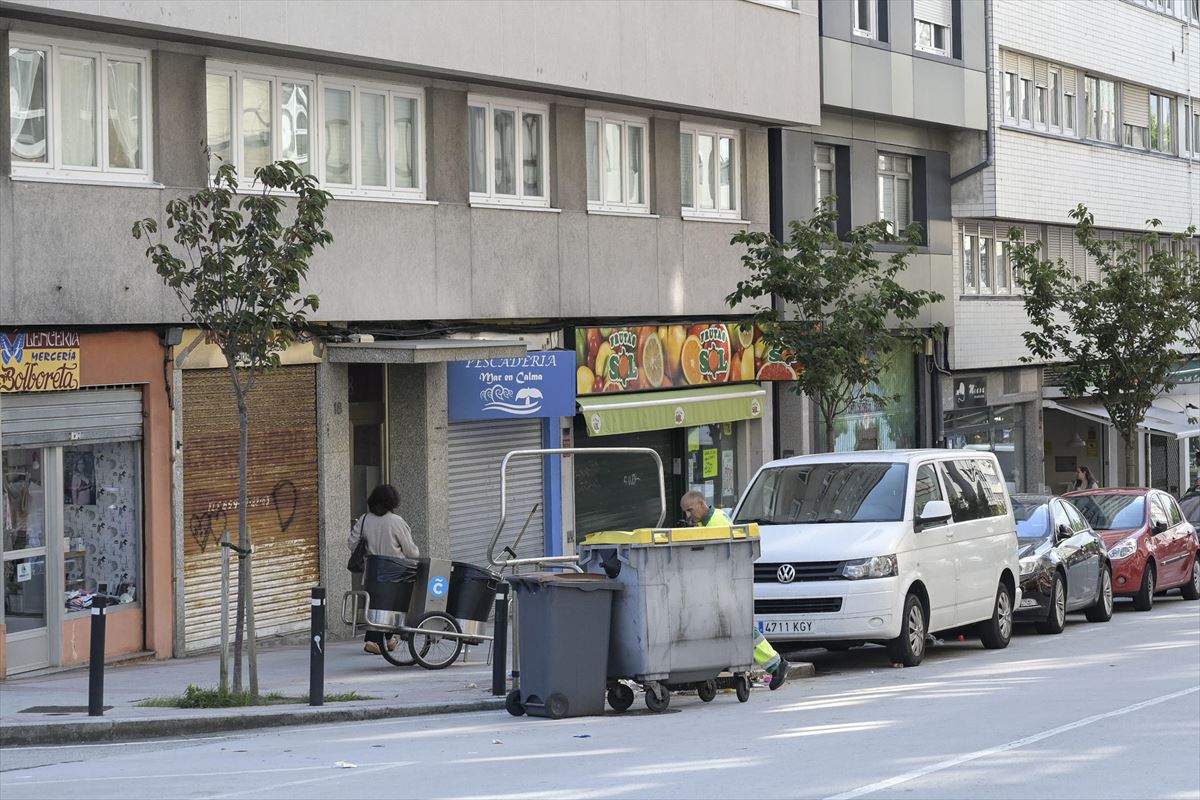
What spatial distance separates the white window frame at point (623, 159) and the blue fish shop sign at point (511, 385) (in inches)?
115

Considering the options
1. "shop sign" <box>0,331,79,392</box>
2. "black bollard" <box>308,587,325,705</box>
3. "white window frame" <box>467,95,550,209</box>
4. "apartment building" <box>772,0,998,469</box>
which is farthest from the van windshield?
"apartment building" <box>772,0,998,469</box>

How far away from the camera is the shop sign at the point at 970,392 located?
3459cm

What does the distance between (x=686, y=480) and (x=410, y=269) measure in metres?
7.80

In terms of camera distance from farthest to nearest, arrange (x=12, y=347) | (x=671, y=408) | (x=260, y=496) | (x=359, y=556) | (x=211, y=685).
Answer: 1. (x=671, y=408)
2. (x=260, y=496)
3. (x=359, y=556)
4. (x=12, y=347)
5. (x=211, y=685)

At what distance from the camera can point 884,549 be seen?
15.8 m

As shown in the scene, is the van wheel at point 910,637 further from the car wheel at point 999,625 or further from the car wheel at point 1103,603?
the car wheel at point 1103,603

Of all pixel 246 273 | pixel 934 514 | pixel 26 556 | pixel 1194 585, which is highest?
pixel 246 273

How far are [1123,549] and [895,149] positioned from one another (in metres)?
10.6

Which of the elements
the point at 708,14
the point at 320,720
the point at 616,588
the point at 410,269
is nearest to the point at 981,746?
the point at 616,588

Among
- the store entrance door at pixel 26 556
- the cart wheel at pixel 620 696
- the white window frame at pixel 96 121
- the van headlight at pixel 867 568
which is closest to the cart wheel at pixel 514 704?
the cart wheel at pixel 620 696

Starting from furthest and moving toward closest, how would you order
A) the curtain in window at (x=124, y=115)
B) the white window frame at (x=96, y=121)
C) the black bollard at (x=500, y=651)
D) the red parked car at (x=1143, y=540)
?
the red parked car at (x=1143, y=540)
the curtain in window at (x=124, y=115)
the white window frame at (x=96, y=121)
the black bollard at (x=500, y=651)

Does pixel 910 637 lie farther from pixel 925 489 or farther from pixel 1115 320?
pixel 1115 320

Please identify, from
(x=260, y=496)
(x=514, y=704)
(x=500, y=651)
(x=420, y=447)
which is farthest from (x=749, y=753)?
(x=420, y=447)

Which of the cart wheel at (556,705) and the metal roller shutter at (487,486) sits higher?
the metal roller shutter at (487,486)
